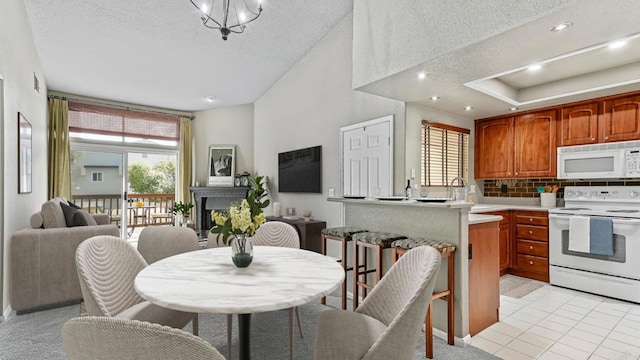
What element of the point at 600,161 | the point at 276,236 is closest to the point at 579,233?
the point at 600,161

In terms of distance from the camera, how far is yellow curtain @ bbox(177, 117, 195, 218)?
679 cm

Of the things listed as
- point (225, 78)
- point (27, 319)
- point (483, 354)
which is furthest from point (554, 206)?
point (27, 319)

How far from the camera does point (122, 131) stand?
6.23m

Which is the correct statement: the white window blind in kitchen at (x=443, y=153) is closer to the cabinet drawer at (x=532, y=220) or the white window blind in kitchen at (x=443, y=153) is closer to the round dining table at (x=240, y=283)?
the cabinet drawer at (x=532, y=220)

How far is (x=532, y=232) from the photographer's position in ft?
13.3

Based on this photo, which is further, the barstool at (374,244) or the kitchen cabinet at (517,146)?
the kitchen cabinet at (517,146)

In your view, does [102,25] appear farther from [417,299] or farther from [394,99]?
[417,299]

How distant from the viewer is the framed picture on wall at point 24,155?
312cm

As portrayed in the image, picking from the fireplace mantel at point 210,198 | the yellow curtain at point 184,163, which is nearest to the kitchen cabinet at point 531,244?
the fireplace mantel at point 210,198

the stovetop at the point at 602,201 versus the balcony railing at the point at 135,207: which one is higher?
A: the stovetop at the point at 602,201

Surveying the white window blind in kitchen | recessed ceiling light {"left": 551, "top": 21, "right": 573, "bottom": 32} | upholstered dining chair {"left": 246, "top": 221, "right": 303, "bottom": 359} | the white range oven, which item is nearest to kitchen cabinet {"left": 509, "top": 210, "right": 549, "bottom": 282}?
the white range oven

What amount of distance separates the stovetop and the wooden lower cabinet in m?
1.73

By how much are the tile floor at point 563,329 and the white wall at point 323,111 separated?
1.73 meters

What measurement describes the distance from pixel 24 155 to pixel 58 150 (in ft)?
8.31
